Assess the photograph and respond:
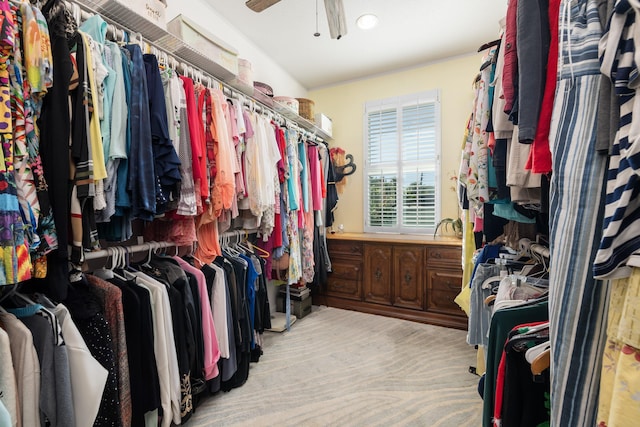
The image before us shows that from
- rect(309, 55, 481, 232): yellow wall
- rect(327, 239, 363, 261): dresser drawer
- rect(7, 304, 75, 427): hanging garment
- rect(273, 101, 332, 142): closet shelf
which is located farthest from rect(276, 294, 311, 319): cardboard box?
rect(7, 304, 75, 427): hanging garment

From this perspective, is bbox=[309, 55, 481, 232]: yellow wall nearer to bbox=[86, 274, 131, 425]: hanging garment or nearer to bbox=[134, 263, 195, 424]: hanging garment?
bbox=[134, 263, 195, 424]: hanging garment

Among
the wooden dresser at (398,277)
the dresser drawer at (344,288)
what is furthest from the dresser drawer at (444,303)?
Answer: the dresser drawer at (344,288)

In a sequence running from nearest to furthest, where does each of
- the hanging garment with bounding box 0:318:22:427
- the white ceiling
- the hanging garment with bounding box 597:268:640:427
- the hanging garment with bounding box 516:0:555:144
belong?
the hanging garment with bounding box 597:268:640:427 → the hanging garment with bounding box 516:0:555:144 → the hanging garment with bounding box 0:318:22:427 → the white ceiling

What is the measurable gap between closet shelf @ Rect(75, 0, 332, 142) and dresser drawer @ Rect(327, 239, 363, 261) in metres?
1.62

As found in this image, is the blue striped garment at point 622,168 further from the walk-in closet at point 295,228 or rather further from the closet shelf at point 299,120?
the closet shelf at point 299,120

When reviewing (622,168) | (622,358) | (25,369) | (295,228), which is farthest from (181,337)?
(622,168)

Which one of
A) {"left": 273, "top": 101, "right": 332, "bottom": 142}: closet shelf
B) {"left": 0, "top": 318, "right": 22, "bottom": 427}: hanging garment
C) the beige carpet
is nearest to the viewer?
{"left": 0, "top": 318, "right": 22, "bottom": 427}: hanging garment

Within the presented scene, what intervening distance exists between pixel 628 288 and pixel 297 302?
2.63 metres

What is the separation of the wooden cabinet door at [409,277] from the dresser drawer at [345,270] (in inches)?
15.3

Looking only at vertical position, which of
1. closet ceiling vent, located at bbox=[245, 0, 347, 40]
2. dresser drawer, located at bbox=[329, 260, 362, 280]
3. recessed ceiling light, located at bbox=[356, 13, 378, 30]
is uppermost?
recessed ceiling light, located at bbox=[356, 13, 378, 30]

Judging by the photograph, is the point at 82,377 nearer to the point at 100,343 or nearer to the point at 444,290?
the point at 100,343

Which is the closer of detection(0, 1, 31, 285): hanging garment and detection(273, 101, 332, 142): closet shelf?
detection(0, 1, 31, 285): hanging garment

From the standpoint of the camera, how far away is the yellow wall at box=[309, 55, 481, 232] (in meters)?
3.09

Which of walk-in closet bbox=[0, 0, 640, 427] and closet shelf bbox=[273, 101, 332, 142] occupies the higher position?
closet shelf bbox=[273, 101, 332, 142]
